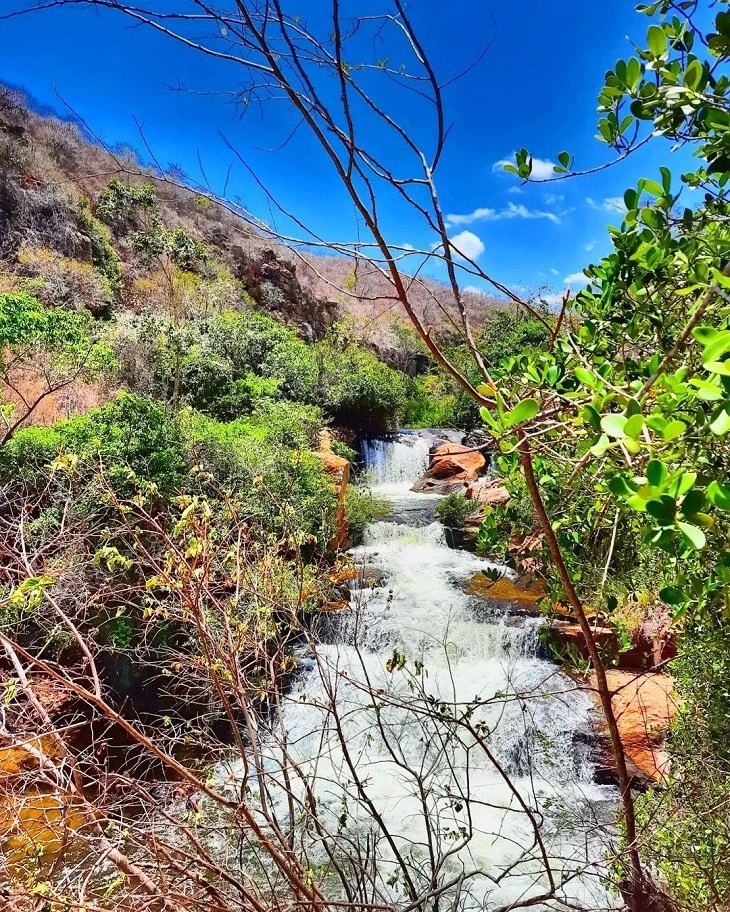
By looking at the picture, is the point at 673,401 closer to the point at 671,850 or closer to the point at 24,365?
the point at 671,850

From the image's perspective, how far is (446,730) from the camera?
2748mm

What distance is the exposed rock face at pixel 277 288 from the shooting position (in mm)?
17703

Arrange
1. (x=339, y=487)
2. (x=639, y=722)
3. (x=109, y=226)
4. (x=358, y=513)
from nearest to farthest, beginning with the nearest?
(x=639, y=722) < (x=339, y=487) < (x=358, y=513) < (x=109, y=226)

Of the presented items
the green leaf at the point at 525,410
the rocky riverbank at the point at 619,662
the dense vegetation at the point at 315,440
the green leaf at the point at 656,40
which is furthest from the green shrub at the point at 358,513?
the green leaf at the point at 525,410

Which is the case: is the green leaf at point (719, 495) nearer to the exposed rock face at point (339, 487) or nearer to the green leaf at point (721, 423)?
the green leaf at point (721, 423)

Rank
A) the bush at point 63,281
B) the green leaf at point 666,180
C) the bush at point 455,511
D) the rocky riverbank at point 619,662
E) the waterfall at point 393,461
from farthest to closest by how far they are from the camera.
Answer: the waterfall at point 393,461, the bush at point 63,281, the bush at point 455,511, the rocky riverbank at point 619,662, the green leaf at point 666,180

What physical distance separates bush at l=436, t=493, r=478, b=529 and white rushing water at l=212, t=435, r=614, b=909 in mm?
457

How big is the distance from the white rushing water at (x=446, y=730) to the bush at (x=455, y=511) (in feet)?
1.50

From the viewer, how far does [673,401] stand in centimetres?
87

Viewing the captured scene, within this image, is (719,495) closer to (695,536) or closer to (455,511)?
(695,536)

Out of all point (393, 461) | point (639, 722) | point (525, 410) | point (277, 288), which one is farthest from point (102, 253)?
point (525, 410)

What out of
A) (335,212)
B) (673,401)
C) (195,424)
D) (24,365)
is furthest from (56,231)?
(673,401)

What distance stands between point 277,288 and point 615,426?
732 inches

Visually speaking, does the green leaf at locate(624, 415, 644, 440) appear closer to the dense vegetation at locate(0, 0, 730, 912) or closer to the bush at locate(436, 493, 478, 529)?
the dense vegetation at locate(0, 0, 730, 912)
